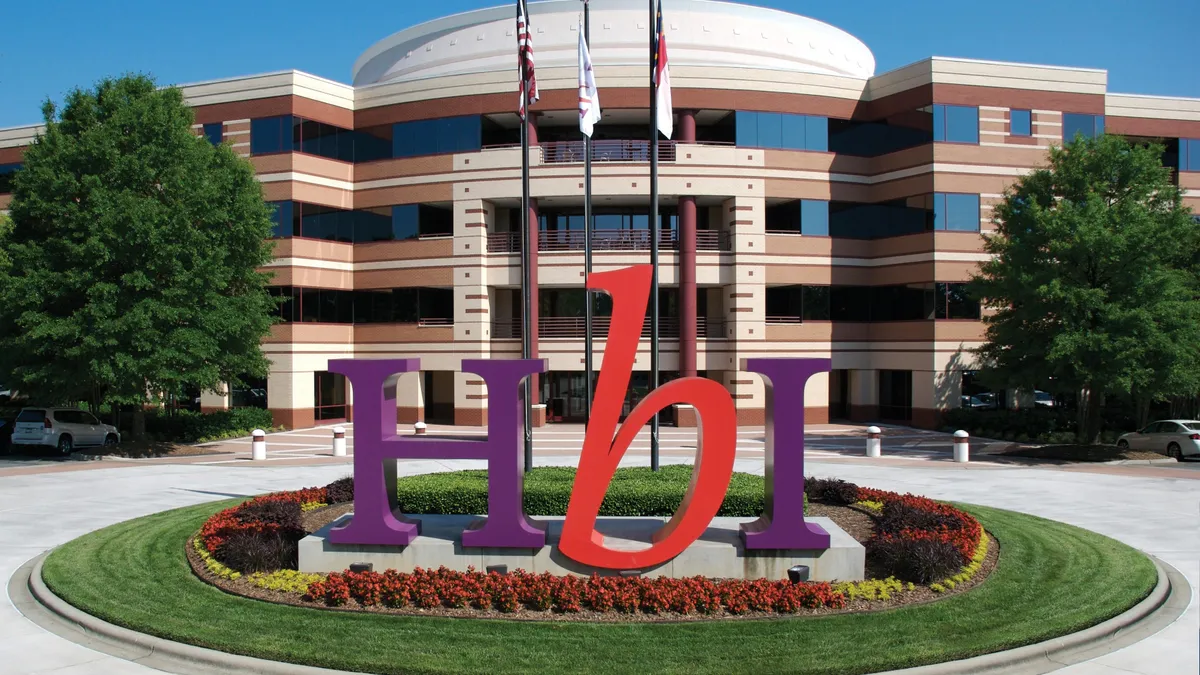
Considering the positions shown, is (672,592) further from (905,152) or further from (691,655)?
(905,152)

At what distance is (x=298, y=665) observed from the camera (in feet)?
29.6

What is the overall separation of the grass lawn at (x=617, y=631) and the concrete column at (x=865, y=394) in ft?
94.0

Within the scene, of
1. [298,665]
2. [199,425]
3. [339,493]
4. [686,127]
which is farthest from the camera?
[686,127]

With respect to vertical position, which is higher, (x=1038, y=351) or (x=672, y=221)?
(x=672, y=221)

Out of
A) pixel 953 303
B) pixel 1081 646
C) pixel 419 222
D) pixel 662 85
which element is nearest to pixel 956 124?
pixel 953 303

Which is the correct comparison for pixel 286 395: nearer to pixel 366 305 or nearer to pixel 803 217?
pixel 366 305

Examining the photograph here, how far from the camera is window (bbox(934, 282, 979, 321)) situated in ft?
124

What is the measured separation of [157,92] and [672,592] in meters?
27.9

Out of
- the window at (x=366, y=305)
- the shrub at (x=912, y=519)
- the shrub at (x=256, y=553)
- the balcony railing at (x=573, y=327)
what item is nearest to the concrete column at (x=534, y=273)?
the balcony railing at (x=573, y=327)

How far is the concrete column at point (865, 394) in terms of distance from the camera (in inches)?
1619

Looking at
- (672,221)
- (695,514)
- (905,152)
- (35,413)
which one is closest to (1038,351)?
(905,152)

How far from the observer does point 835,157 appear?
39.8 metres

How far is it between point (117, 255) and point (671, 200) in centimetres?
2275

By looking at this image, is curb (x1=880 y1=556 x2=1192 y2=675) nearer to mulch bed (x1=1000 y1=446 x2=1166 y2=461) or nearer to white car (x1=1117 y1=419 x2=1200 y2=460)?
mulch bed (x1=1000 y1=446 x2=1166 y2=461)
